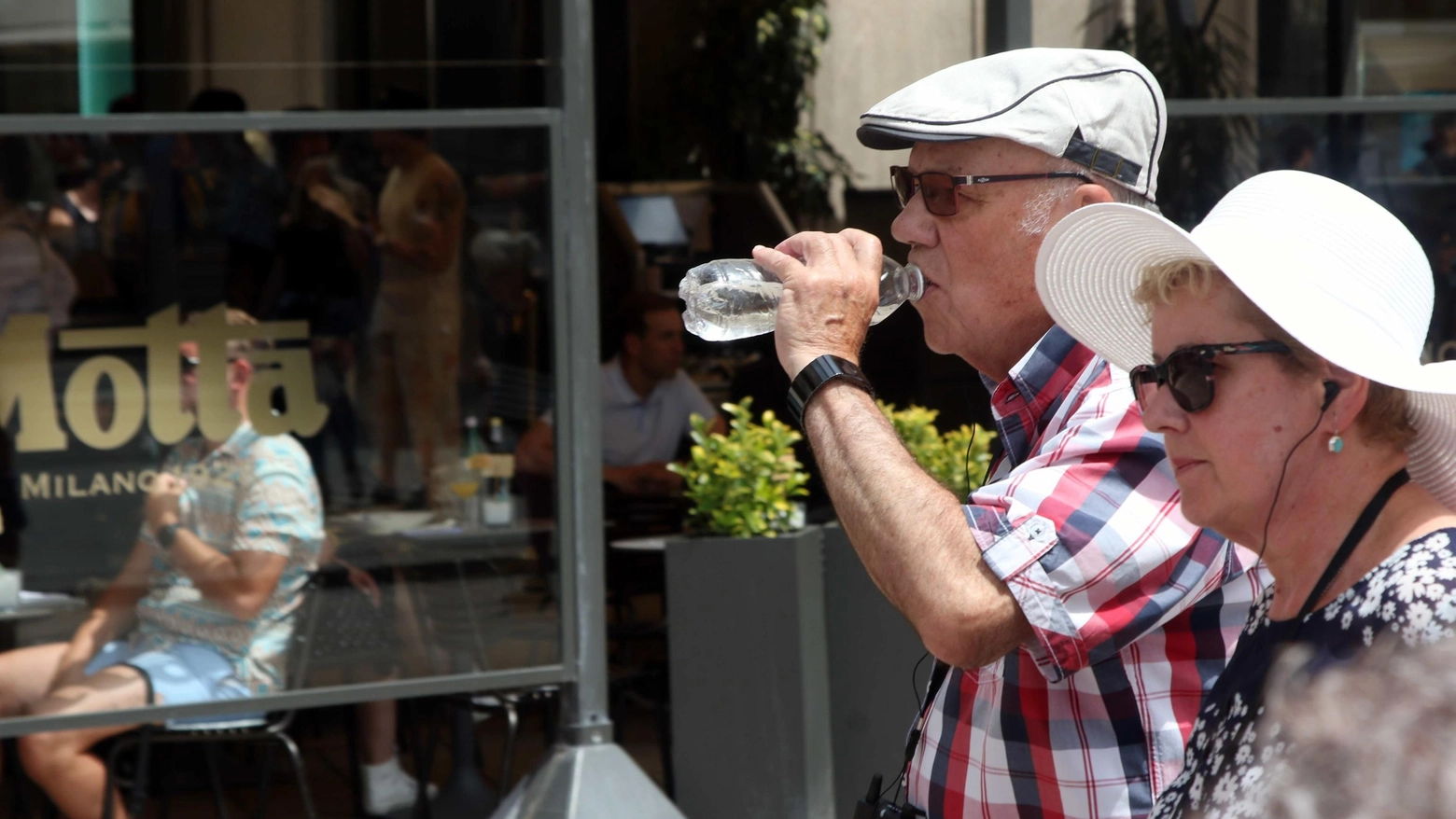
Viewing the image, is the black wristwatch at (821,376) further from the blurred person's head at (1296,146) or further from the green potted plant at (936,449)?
the blurred person's head at (1296,146)

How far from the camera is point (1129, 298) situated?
1771 mm

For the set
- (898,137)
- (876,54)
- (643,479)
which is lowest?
(643,479)

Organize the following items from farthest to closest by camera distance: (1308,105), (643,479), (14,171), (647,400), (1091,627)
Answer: (647,400), (643,479), (1308,105), (14,171), (1091,627)

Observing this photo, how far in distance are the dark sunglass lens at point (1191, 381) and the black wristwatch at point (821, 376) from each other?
377 millimetres

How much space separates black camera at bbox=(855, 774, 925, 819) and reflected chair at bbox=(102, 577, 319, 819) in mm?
2746

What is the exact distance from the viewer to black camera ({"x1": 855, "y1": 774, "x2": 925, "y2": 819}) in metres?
1.91

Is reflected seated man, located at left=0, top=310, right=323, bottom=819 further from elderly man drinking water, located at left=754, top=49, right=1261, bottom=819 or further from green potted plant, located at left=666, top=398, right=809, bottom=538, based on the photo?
elderly man drinking water, located at left=754, top=49, right=1261, bottom=819

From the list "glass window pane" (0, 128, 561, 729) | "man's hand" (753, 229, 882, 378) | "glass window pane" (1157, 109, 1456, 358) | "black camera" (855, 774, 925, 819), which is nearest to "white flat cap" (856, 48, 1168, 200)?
"man's hand" (753, 229, 882, 378)

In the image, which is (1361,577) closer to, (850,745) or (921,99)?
(921,99)

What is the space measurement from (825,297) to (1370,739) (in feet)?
2.96

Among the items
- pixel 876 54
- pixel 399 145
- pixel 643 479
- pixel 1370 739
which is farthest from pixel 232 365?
pixel 1370 739

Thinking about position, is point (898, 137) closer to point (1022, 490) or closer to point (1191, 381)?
point (1022, 490)

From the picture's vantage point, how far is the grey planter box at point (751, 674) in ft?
15.1

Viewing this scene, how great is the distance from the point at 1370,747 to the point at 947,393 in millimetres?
4157
